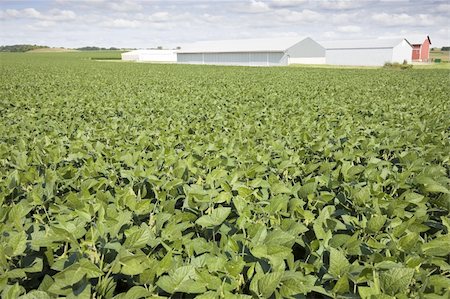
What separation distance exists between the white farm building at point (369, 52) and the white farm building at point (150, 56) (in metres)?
40.6

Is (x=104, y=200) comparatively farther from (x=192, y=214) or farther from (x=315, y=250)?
(x=315, y=250)

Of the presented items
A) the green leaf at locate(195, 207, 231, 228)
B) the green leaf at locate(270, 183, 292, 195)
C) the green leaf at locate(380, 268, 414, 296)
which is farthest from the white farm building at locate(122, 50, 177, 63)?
the green leaf at locate(380, 268, 414, 296)

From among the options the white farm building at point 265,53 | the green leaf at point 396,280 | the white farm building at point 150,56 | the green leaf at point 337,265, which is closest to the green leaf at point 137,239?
the green leaf at point 337,265

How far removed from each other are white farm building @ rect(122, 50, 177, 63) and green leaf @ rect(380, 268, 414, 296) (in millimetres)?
87536

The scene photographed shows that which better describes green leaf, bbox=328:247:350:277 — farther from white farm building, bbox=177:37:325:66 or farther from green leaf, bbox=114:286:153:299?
white farm building, bbox=177:37:325:66

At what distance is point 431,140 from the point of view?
13.7 ft

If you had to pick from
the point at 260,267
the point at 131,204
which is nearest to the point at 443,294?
the point at 260,267

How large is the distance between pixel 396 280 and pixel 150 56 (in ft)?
307

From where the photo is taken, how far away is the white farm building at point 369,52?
5825cm

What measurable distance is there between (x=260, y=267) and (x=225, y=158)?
1861 mm

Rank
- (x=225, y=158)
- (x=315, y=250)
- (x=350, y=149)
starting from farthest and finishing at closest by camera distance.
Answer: (x=350, y=149)
(x=225, y=158)
(x=315, y=250)

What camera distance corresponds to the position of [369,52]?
59.4m

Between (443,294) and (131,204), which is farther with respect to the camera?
(131,204)

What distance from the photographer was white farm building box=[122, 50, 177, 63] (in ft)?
284
